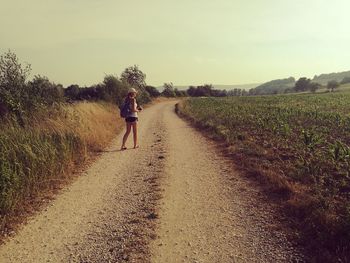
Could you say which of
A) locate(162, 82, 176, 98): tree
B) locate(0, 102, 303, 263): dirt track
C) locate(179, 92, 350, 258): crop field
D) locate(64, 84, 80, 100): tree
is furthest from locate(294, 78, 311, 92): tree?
locate(0, 102, 303, 263): dirt track

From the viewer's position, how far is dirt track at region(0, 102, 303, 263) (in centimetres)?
459

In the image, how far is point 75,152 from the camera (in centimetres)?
991

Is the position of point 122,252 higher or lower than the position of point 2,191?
lower

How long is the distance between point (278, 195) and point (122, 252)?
354 cm

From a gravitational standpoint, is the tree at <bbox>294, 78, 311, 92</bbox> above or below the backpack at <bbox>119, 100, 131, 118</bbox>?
above

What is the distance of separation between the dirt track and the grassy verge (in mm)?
485

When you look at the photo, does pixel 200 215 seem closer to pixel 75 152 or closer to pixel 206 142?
pixel 75 152

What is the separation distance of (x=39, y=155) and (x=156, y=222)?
369cm

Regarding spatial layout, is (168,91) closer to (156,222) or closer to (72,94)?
(72,94)

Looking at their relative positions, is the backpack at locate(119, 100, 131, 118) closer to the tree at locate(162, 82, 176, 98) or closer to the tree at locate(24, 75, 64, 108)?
the tree at locate(24, 75, 64, 108)

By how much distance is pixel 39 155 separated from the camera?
7.73m

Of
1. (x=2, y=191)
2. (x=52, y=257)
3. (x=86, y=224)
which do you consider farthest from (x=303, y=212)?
(x=2, y=191)

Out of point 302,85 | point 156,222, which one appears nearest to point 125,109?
point 156,222

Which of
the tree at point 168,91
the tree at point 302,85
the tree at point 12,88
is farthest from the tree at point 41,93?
the tree at point 302,85
